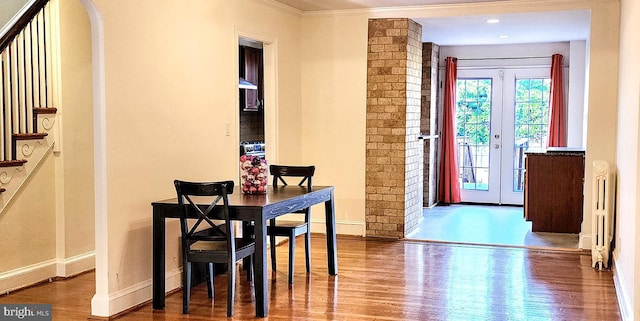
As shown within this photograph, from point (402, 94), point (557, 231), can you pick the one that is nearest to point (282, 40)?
point (402, 94)

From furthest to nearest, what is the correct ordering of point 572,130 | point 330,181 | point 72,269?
point 572,130 < point 330,181 < point 72,269

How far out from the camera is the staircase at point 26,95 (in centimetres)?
527

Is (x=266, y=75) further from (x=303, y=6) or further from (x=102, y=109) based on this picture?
(x=102, y=109)

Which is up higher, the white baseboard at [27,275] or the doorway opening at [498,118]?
the doorway opening at [498,118]

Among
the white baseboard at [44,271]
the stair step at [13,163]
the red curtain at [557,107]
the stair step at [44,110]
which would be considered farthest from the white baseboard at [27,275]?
the red curtain at [557,107]

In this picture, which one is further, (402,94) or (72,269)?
(402,94)

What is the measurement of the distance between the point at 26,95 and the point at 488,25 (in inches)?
202

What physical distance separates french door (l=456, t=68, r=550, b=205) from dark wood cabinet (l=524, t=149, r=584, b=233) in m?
2.50

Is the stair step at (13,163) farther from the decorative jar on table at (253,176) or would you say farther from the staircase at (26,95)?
the decorative jar on table at (253,176)

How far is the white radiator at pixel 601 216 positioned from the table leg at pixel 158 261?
376cm

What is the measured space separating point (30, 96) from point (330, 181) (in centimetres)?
333

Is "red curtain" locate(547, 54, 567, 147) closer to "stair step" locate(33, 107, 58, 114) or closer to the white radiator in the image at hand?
the white radiator

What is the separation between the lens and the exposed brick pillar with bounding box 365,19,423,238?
720cm

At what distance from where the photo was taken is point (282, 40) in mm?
7082
